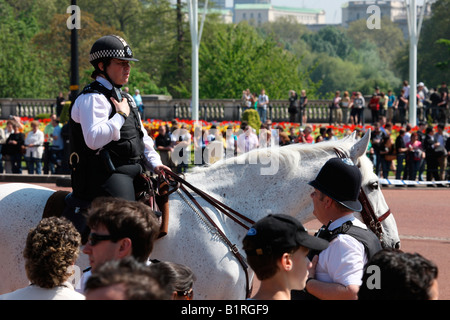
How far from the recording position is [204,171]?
6074 millimetres

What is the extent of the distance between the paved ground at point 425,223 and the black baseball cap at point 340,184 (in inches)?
162

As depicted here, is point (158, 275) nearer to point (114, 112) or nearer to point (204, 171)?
point (114, 112)

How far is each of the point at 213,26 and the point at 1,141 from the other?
37650 mm

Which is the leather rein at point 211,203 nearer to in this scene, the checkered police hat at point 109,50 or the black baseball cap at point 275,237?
the checkered police hat at point 109,50

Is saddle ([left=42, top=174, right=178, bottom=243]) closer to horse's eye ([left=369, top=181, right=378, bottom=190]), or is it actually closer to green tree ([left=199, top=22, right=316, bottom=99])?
horse's eye ([left=369, top=181, right=378, bottom=190])

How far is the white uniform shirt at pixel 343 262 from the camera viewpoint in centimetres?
408

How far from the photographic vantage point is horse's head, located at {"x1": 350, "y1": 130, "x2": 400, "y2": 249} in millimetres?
5500

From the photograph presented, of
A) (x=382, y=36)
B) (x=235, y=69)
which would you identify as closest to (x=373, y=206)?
(x=235, y=69)

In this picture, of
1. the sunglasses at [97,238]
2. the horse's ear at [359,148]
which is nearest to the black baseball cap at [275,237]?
the sunglasses at [97,238]

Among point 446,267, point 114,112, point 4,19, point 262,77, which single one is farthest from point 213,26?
point 114,112

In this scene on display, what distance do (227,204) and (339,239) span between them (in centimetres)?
182

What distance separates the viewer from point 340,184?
4410mm

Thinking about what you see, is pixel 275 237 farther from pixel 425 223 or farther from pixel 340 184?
pixel 425 223

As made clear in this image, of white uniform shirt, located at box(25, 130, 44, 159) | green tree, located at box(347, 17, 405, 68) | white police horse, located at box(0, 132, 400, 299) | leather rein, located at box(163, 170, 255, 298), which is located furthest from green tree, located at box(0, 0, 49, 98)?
green tree, located at box(347, 17, 405, 68)
